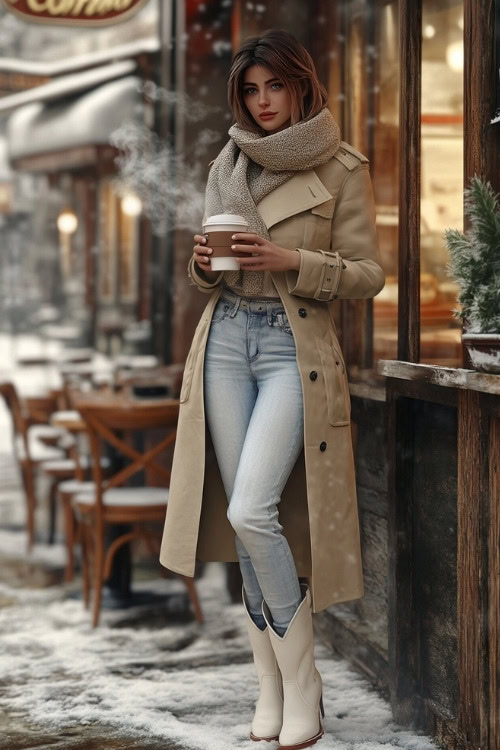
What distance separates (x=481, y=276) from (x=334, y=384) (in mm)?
581

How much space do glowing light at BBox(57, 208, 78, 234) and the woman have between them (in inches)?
272

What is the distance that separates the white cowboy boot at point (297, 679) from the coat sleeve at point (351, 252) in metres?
0.85

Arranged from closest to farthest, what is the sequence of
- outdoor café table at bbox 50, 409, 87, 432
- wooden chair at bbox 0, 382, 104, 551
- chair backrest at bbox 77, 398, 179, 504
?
1. chair backrest at bbox 77, 398, 179, 504
2. outdoor café table at bbox 50, 409, 87, 432
3. wooden chair at bbox 0, 382, 104, 551

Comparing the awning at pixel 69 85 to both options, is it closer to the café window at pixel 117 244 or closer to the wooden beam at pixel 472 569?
the café window at pixel 117 244

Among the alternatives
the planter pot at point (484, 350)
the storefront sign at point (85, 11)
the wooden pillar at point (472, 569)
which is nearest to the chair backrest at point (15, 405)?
the storefront sign at point (85, 11)

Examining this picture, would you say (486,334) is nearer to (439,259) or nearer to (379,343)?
(439,259)

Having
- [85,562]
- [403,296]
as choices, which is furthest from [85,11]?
[403,296]

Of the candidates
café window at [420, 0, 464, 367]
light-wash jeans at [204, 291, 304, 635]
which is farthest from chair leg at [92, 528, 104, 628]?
café window at [420, 0, 464, 367]

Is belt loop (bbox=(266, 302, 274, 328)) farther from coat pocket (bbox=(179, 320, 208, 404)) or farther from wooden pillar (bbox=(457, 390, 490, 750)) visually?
wooden pillar (bbox=(457, 390, 490, 750))

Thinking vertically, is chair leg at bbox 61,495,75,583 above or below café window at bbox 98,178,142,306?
below

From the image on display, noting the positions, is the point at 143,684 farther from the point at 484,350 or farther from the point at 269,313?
the point at 484,350

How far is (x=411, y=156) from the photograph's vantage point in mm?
3127

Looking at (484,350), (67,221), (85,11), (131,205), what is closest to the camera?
(484,350)

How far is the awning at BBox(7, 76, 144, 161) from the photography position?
836 centimetres
